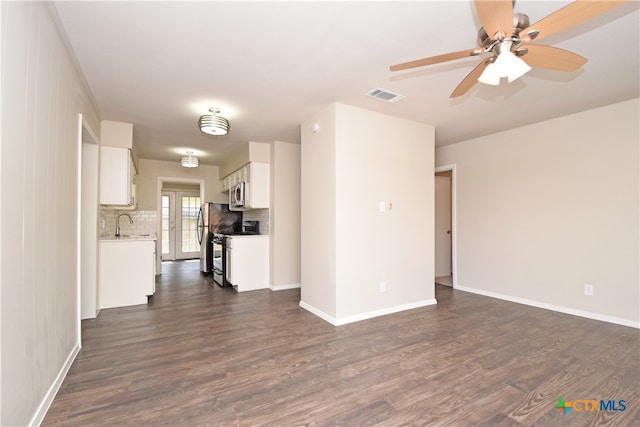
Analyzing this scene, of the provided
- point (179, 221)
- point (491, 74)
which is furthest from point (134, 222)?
point (491, 74)

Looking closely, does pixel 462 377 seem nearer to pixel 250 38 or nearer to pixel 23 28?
pixel 250 38

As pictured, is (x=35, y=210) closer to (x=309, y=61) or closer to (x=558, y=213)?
(x=309, y=61)

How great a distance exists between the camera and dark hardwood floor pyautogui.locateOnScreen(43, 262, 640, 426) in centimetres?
176

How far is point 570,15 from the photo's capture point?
1.38 m

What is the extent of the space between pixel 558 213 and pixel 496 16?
330 centimetres

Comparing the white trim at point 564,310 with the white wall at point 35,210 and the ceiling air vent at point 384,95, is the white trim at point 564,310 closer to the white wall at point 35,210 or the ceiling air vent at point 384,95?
the ceiling air vent at point 384,95

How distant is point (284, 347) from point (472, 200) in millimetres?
3687

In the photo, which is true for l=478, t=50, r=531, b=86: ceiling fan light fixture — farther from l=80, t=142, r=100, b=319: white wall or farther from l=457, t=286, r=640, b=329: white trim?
l=80, t=142, r=100, b=319: white wall

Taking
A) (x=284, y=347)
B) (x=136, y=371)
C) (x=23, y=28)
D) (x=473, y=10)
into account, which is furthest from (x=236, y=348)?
(x=473, y=10)

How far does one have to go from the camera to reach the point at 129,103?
321 centimetres

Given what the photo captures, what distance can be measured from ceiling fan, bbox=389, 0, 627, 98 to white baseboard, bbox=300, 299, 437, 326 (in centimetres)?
253

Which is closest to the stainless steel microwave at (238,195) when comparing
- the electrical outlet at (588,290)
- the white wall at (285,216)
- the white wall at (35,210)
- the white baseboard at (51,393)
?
the white wall at (285,216)

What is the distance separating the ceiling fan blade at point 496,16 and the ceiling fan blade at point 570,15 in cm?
11

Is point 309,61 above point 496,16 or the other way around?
above
